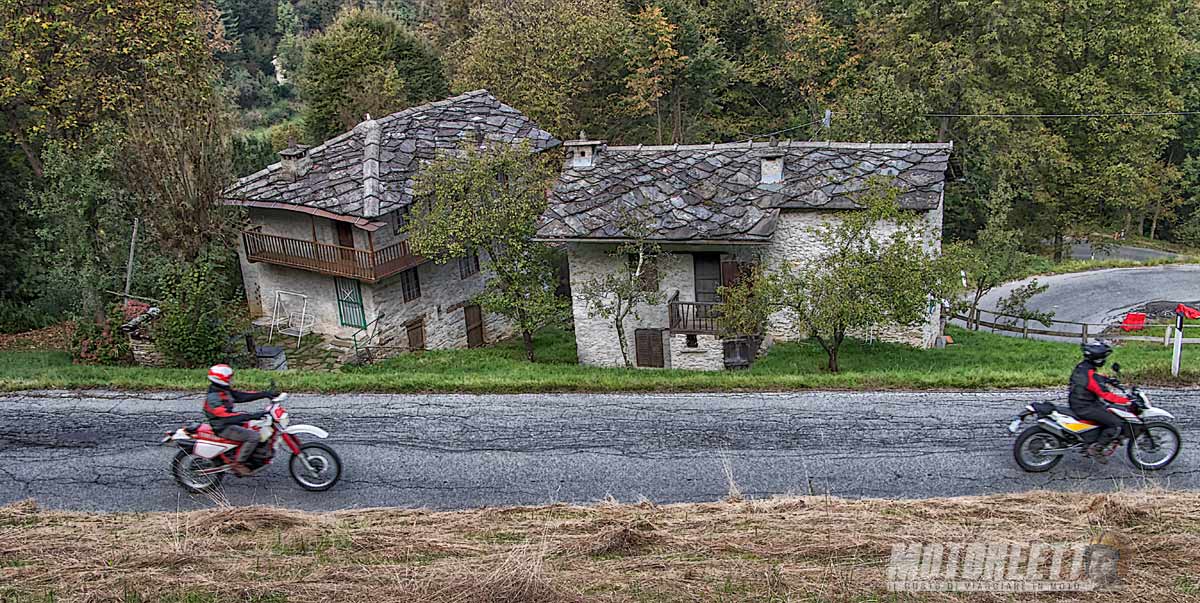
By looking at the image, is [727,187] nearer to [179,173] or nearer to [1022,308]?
[1022,308]

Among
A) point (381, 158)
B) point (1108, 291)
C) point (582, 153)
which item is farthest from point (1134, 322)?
point (381, 158)

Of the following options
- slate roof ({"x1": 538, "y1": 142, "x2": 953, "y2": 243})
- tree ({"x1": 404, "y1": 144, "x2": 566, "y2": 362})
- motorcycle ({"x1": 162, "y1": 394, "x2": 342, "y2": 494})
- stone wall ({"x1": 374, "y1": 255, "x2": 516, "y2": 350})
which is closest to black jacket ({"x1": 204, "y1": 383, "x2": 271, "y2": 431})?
motorcycle ({"x1": 162, "y1": 394, "x2": 342, "y2": 494})

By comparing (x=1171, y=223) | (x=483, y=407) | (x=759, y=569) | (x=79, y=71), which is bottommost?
(x=759, y=569)

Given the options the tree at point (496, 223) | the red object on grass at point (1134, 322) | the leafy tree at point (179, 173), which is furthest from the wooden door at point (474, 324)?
the red object on grass at point (1134, 322)

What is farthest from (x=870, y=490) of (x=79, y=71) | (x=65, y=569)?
(x=79, y=71)

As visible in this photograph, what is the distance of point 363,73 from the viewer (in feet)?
142

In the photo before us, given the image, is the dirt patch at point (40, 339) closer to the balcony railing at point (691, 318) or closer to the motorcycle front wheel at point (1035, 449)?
the balcony railing at point (691, 318)

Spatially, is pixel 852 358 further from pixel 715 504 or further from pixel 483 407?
pixel 715 504

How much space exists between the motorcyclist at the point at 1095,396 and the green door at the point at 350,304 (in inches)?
726

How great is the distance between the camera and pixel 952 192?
123ft

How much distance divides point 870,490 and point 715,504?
210 centimetres

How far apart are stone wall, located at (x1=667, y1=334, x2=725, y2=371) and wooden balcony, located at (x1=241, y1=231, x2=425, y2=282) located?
7.72 m

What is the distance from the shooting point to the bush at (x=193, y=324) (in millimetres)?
19891

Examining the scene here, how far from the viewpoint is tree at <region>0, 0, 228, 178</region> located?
24.4 meters
